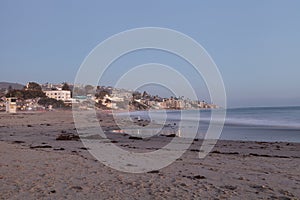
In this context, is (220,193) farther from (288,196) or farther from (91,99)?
(91,99)

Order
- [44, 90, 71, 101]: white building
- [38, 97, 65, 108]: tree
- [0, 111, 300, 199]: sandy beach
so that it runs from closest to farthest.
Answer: [0, 111, 300, 199]: sandy beach < [38, 97, 65, 108]: tree < [44, 90, 71, 101]: white building

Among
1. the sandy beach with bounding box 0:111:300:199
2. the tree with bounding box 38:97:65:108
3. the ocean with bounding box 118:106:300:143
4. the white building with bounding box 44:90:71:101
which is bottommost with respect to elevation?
the ocean with bounding box 118:106:300:143

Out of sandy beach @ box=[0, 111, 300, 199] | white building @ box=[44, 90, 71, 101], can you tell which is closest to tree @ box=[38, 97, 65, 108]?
white building @ box=[44, 90, 71, 101]

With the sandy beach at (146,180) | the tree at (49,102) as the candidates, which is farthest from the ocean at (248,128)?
the tree at (49,102)

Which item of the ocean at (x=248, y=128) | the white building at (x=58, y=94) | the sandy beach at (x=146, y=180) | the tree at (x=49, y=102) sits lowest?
the ocean at (x=248, y=128)

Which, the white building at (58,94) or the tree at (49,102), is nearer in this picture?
the tree at (49,102)

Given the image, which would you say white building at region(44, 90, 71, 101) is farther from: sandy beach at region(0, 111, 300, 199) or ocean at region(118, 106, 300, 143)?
sandy beach at region(0, 111, 300, 199)

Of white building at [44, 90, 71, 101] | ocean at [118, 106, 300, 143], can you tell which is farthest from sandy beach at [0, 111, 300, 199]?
white building at [44, 90, 71, 101]

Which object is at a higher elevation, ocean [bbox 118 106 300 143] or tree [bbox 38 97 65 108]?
tree [bbox 38 97 65 108]

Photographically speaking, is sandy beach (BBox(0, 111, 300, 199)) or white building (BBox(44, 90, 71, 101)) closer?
sandy beach (BBox(0, 111, 300, 199))

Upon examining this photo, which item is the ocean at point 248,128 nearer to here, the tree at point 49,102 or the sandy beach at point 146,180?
the sandy beach at point 146,180

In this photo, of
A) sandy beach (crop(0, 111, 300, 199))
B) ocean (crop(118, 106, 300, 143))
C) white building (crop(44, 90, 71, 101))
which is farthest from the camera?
white building (crop(44, 90, 71, 101))

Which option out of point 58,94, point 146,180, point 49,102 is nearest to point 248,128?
point 146,180

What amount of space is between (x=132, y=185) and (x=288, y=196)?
2.95 m
